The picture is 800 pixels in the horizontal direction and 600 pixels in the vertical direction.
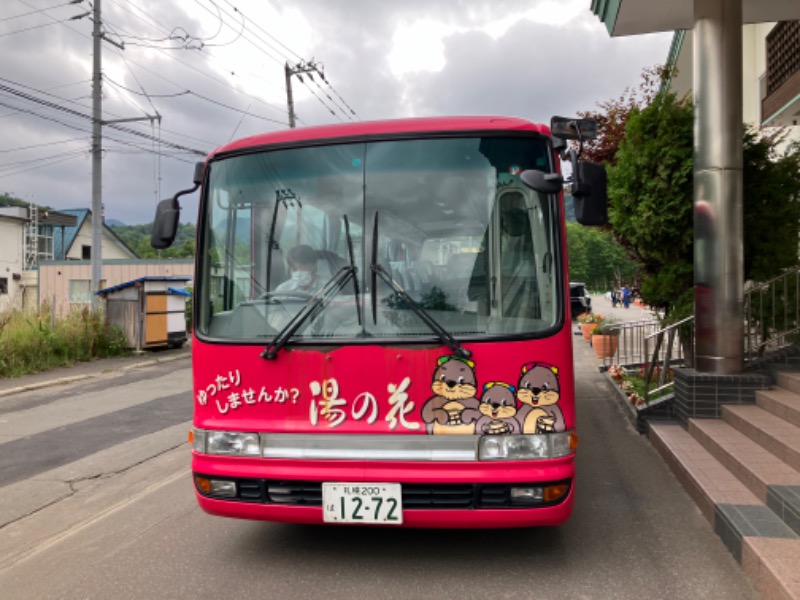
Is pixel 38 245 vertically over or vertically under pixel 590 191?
over

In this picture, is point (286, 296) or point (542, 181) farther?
point (286, 296)

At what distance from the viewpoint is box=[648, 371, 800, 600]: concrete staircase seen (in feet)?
11.6

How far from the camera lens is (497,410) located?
138 inches

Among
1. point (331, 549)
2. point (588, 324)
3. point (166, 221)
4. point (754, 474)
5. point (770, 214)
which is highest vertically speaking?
point (770, 214)

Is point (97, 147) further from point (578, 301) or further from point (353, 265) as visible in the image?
point (578, 301)

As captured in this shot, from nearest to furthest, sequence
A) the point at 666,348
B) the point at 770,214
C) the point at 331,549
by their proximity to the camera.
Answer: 1. the point at 331,549
2. the point at 770,214
3. the point at 666,348

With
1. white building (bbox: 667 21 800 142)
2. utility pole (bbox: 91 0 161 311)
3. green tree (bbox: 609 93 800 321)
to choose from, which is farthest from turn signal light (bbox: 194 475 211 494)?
utility pole (bbox: 91 0 161 311)

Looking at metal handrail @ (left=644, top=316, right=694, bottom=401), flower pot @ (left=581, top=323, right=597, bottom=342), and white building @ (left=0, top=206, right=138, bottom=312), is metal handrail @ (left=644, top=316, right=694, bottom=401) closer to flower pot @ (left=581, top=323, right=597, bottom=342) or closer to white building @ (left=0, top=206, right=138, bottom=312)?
flower pot @ (left=581, top=323, right=597, bottom=342)

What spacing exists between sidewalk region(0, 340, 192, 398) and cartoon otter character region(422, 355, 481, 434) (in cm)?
1073

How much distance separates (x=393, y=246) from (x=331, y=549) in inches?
80.4

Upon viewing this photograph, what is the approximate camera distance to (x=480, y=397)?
3.53 m

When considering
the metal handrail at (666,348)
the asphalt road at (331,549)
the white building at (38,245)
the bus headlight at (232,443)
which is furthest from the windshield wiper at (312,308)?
the white building at (38,245)

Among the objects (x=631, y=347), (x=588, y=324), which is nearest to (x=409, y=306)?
(x=631, y=347)

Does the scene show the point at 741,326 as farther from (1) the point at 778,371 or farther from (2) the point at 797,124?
(2) the point at 797,124
